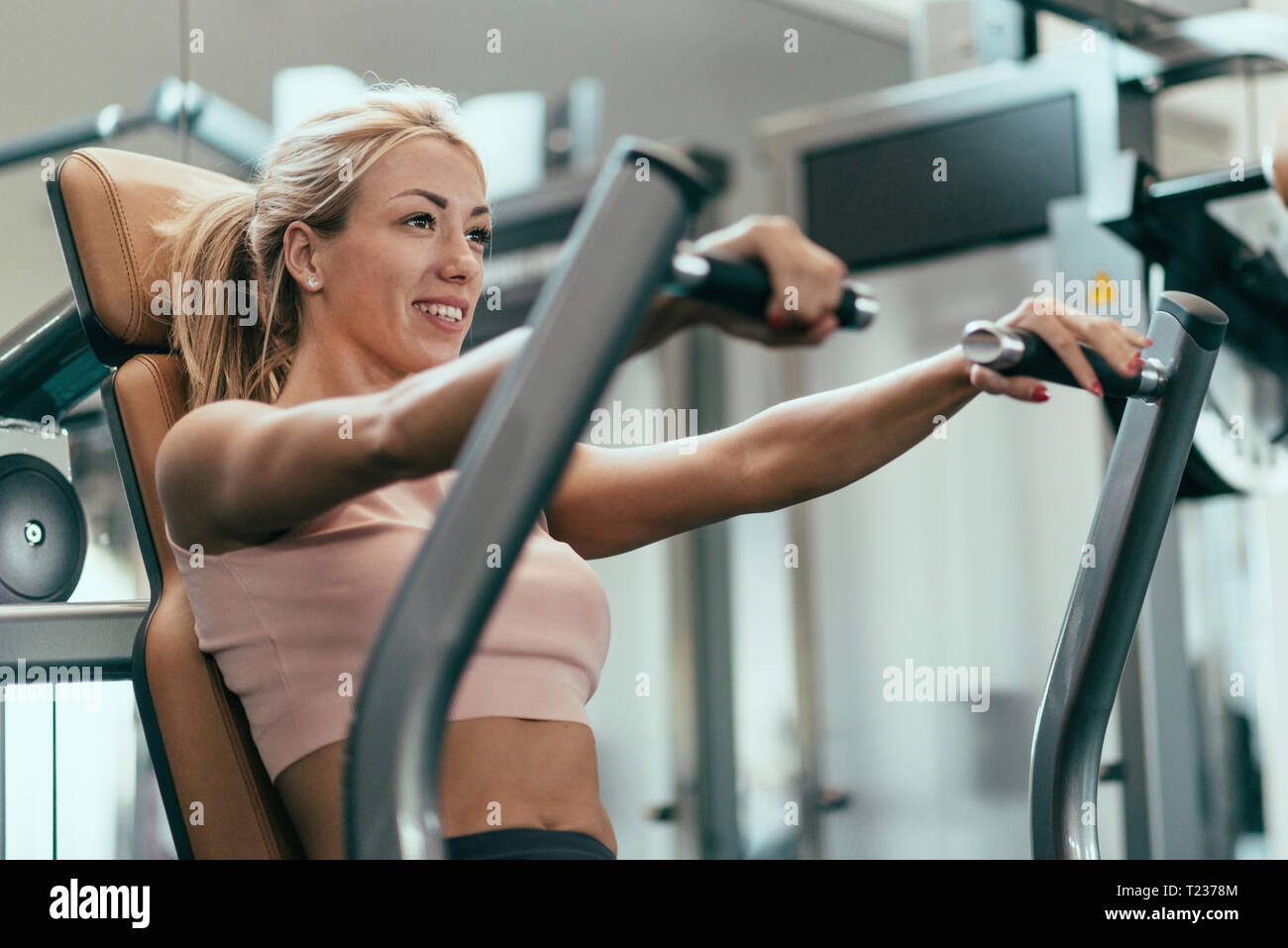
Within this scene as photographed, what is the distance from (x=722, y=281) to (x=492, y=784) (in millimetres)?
522

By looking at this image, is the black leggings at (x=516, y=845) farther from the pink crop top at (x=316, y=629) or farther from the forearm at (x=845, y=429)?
the forearm at (x=845, y=429)

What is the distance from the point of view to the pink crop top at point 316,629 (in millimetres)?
1050

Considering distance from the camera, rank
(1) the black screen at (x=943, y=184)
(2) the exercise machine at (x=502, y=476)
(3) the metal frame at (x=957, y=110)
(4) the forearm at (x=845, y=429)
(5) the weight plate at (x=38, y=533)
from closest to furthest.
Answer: (2) the exercise machine at (x=502, y=476) < (4) the forearm at (x=845, y=429) < (5) the weight plate at (x=38, y=533) < (3) the metal frame at (x=957, y=110) < (1) the black screen at (x=943, y=184)

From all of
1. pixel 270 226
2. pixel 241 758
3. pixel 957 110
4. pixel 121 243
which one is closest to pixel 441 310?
pixel 270 226

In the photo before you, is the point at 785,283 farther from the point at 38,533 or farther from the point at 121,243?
the point at 38,533

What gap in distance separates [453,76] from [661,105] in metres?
0.67

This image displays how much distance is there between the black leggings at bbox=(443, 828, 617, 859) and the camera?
1.01 meters

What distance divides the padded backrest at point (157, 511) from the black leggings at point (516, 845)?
0.47 ft

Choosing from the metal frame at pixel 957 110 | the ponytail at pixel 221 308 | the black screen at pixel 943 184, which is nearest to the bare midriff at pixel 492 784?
the ponytail at pixel 221 308

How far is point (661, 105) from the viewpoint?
10.8ft

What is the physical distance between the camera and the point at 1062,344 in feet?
3.06

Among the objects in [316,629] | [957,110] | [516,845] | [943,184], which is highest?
[957,110]
